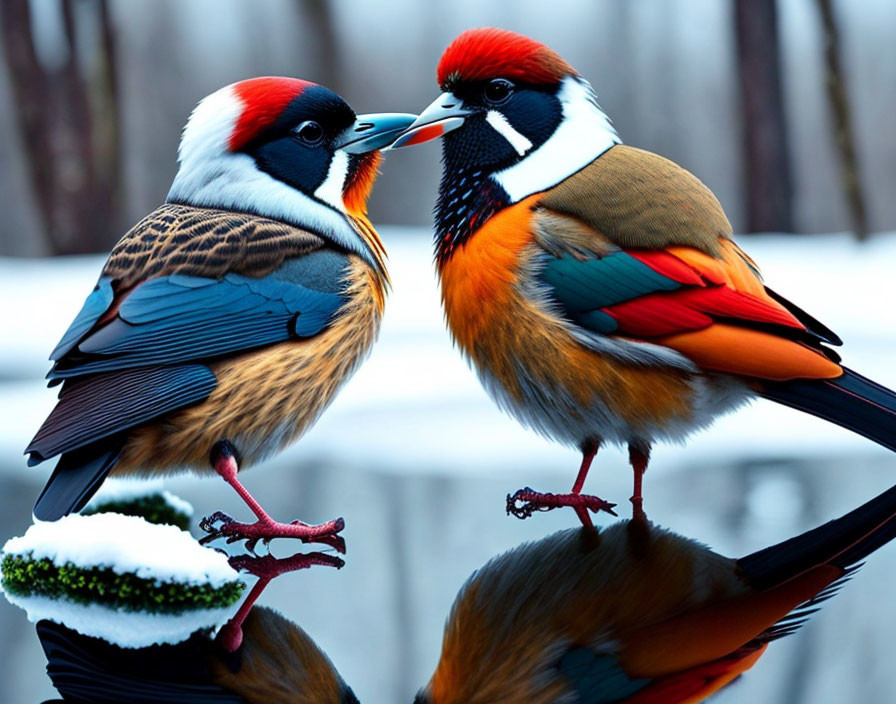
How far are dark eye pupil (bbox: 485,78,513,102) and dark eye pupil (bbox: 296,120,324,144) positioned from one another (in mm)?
265

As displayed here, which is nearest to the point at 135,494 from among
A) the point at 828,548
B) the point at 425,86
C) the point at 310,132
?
the point at 310,132

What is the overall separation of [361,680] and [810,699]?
447 millimetres

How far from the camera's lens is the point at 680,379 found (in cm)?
153

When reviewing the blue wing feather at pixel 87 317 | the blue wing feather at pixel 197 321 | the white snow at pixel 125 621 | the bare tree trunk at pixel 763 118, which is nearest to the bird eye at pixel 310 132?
the blue wing feather at pixel 197 321

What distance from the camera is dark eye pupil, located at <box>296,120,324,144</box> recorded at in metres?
1.71

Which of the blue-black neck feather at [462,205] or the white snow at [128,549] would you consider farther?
the blue-black neck feather at [462,205]

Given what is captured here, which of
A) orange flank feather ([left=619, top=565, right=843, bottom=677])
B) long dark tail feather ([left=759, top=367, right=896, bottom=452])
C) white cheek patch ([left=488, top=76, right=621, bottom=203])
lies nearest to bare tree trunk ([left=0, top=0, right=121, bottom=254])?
white cheek patch ([left=488, top=76, right=621, bottom=203])

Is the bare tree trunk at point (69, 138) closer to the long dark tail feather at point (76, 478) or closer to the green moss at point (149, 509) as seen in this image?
the green moss at point (149, 509)

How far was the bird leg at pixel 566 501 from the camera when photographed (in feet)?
5.59

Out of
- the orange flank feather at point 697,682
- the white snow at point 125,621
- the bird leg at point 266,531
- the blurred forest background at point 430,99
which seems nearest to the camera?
the orange flank feather at point 697,682

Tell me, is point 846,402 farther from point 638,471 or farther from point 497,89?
point 497,89

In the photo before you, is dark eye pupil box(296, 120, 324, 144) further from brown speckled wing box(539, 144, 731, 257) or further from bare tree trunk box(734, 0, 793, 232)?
bare tree trunk box(734, 0, 793, 232)

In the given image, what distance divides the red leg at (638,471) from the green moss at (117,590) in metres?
0.61

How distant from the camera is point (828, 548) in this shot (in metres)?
1.51
